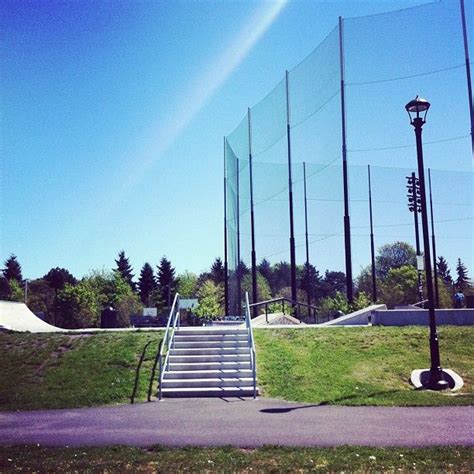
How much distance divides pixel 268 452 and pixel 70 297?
56.6 metres

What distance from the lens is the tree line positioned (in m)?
51.5

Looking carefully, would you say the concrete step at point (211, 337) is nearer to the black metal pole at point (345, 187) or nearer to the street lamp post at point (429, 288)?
the street lamp post at point (429, 288)

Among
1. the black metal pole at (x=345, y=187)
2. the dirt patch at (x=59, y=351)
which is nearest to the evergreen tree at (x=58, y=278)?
the black metal pole at (x=345, y=187)

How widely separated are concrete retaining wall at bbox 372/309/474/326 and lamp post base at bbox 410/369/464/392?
4.53m

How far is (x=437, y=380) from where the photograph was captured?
36.5 feet

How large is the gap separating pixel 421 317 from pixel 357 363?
4.74 meters

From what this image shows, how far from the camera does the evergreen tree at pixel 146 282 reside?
3346 inches

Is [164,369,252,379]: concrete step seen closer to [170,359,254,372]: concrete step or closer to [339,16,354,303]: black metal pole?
[170,359,254,372]: concrete step

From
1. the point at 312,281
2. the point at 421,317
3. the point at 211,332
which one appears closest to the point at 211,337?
the point at 211,332

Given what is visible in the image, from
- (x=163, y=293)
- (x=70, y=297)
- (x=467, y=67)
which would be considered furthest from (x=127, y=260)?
(x=467, y=67)

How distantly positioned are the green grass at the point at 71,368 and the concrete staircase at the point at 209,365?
0.60m

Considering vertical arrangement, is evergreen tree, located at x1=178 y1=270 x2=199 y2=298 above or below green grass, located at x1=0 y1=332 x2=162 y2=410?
above

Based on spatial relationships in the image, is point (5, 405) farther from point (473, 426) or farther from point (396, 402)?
point (473, 426)

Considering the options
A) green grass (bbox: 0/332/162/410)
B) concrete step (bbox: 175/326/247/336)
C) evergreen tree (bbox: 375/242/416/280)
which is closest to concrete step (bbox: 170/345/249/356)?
green grass (bbox: 0/332/162/410)
